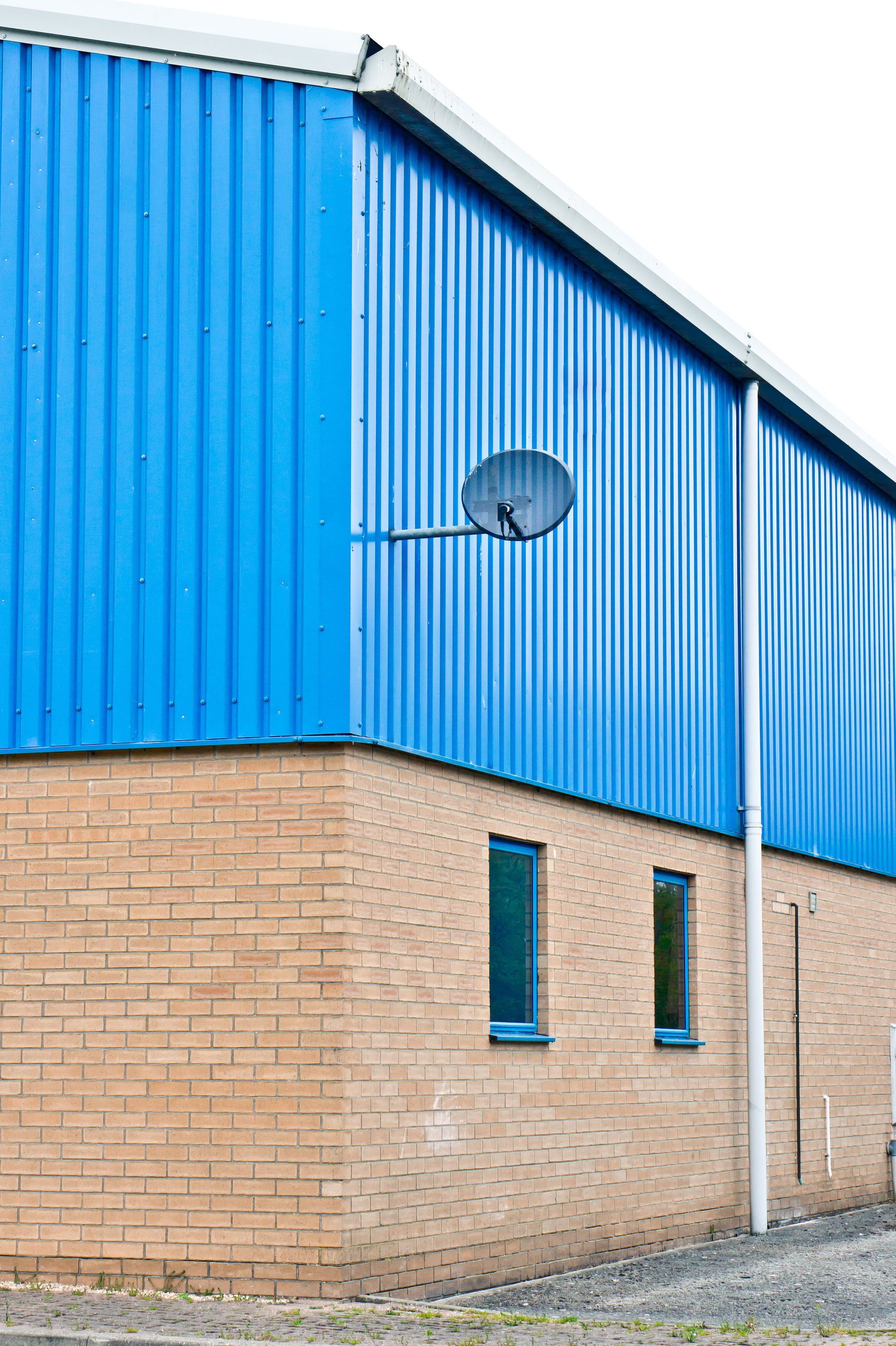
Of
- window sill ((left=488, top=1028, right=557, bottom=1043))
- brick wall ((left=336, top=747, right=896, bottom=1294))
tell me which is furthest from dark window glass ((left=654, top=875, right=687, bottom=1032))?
window sill ((left=488, top=1028, right=557, bottom=1043))

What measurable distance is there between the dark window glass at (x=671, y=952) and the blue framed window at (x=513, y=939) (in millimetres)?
2166

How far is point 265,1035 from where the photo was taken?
1092 centimetres

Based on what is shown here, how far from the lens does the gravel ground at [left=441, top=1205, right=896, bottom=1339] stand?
1111 cm

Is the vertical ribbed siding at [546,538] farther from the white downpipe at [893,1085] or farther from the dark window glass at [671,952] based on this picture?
the white downpipe at [893,1085]

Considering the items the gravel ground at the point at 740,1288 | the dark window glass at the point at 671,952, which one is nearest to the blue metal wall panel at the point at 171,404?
the gravel ground at the point at 740,1288

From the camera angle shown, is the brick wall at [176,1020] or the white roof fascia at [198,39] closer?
the brick wall at [176,1020]

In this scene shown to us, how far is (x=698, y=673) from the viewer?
53.8ft

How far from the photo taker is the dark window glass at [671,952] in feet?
50.4

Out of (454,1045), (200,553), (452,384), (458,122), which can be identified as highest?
(458,122)

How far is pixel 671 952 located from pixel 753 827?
1.76 metres

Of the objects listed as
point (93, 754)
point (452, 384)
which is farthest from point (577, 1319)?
point (452, 384)

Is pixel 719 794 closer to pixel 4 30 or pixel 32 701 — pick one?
pixel 32 701

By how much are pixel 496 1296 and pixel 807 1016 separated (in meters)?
7.25

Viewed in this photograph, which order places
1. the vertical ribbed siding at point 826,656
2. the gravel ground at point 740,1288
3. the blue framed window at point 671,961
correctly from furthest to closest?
the vertical ribbed siding at point 826,656 < the blue framed window at point 671,961 < the gravel ground at point 740,1288
